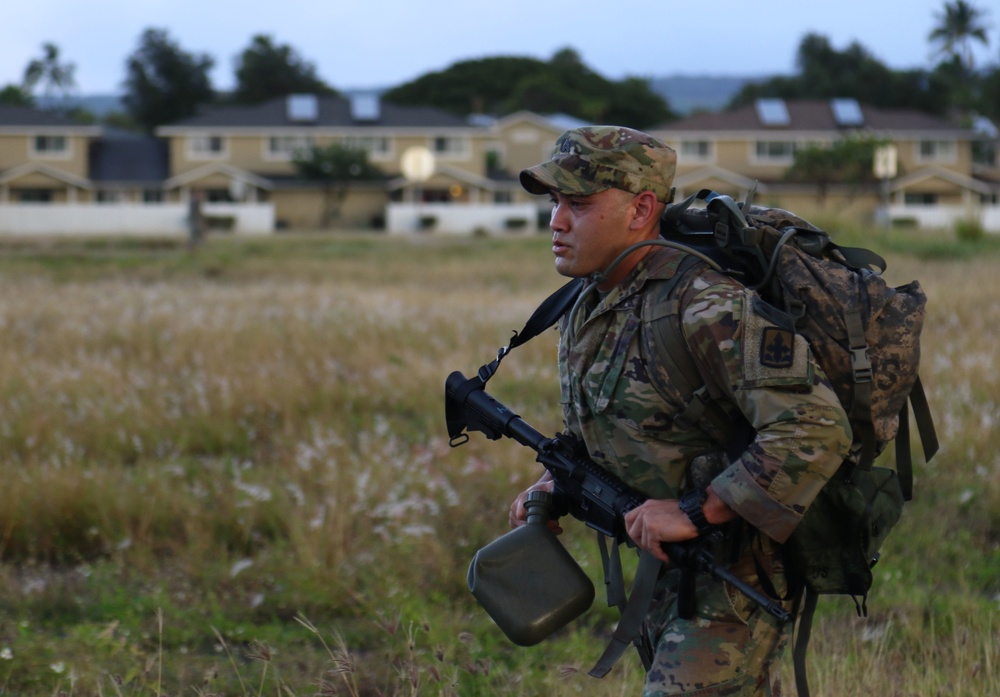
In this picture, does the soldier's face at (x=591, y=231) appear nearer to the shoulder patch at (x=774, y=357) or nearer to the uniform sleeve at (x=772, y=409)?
the uniform sleeve at (x=772, y=409)

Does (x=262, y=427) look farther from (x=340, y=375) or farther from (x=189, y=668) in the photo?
(x=189, y=668)

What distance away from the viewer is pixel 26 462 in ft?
23.2

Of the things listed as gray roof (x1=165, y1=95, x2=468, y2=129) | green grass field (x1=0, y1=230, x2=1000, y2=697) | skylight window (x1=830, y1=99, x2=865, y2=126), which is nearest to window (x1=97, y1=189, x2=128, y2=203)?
gray roof (x1=165, y1=95, x2=468, y2=129)

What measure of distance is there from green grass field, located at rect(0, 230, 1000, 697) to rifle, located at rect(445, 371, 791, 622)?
500 millimetres

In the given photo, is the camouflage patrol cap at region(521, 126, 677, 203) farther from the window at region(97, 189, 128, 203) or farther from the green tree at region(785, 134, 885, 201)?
the window at region(97, 189, 128, 203)

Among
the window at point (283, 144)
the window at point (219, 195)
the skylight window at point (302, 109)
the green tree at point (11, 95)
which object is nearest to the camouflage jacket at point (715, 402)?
the window at point (219, 195)

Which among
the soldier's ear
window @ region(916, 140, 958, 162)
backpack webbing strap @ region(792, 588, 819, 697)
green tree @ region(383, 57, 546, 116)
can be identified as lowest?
backpack webbing strap @ region(792, 588, 819, 697)

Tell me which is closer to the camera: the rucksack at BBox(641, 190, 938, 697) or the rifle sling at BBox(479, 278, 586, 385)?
the rucksack at BBox(641, 190, 938, 697)

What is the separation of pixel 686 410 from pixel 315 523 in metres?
3.28

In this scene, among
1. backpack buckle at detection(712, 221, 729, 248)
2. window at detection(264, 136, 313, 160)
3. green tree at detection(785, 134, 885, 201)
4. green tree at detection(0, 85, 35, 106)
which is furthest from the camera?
green tree at detection(0, 85, 35, 106)

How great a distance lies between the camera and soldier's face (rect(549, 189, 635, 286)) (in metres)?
2.81

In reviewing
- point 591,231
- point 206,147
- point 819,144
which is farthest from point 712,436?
point 819,144

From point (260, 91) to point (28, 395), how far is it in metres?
84.5

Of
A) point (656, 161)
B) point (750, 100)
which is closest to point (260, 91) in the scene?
point (750, 100)
